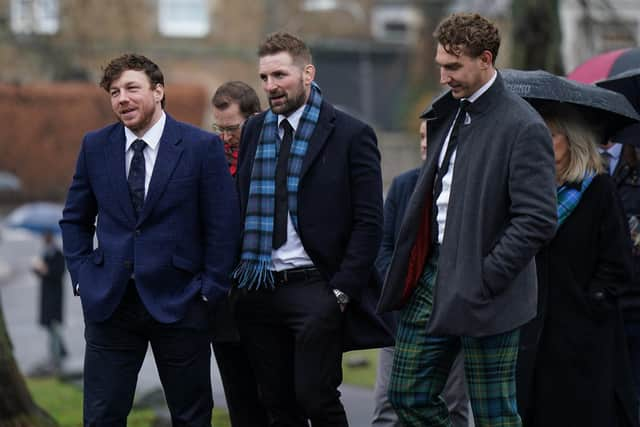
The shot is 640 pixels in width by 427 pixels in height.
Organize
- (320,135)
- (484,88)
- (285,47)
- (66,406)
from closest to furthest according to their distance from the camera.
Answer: (484,88) → (285,47) → (320,135) → (66,406)

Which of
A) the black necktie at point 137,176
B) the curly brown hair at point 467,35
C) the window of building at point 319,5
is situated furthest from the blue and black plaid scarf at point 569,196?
the window of building at point 319,5

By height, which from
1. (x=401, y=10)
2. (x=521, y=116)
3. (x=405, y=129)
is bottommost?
(x=405, y=129)

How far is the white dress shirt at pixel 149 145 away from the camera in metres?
5.12

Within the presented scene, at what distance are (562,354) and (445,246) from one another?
1.07 meters

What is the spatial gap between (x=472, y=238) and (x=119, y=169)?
5.08ft

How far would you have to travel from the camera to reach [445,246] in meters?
4.72

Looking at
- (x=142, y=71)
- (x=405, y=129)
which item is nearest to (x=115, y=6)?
(x=142, y=71)

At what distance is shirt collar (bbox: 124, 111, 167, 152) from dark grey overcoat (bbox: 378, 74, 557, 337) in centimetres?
130

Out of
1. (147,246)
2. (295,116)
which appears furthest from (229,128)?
(147,246)

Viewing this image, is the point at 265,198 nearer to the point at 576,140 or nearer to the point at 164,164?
the point at 164,164

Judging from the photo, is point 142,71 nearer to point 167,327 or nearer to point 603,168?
point 167,327

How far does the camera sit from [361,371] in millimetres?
11375

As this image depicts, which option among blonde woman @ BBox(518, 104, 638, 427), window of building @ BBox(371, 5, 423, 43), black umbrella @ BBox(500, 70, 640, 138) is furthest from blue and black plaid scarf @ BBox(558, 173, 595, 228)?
window of building @ BBox(371, 5, 423, 43)

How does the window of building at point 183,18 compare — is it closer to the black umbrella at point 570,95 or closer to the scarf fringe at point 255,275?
the black umbrella at point 570,95
